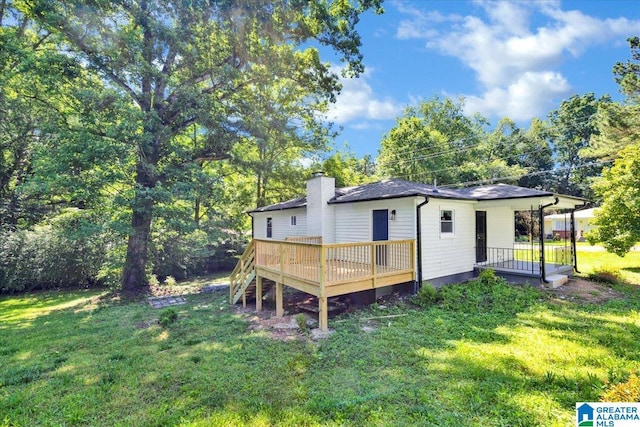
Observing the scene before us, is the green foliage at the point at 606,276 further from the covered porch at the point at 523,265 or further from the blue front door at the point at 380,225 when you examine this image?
the blue front door at the point at 380,225

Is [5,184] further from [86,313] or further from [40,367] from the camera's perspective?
[40,367]

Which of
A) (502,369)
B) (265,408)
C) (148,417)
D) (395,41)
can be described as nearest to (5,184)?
(148,417)

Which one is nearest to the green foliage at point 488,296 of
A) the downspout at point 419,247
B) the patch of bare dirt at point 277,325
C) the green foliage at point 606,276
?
the downspout at point 419,247

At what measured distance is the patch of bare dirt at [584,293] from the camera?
8.13 metres

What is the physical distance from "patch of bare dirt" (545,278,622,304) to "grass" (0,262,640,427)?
484 mm

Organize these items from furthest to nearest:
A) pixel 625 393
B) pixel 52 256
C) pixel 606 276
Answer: pixel 52 256 < pixel 606 276 < pixel 625 393

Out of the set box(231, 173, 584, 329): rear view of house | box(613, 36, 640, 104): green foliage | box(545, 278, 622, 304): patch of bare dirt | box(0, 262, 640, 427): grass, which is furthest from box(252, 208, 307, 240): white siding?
box(613, 36, 640, 104): green foliage

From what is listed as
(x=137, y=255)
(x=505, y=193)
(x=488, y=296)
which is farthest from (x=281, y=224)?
(x=505, y=193)

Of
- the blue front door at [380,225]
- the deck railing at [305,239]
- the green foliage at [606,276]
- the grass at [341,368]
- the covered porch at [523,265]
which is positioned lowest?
the grass at [341,368]

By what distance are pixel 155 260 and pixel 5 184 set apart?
905 centimetres

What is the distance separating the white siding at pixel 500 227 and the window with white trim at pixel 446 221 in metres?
2.56

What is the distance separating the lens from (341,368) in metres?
4.69

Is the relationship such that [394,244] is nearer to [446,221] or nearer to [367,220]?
[367,220]

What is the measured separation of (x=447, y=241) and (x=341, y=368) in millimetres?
6501
